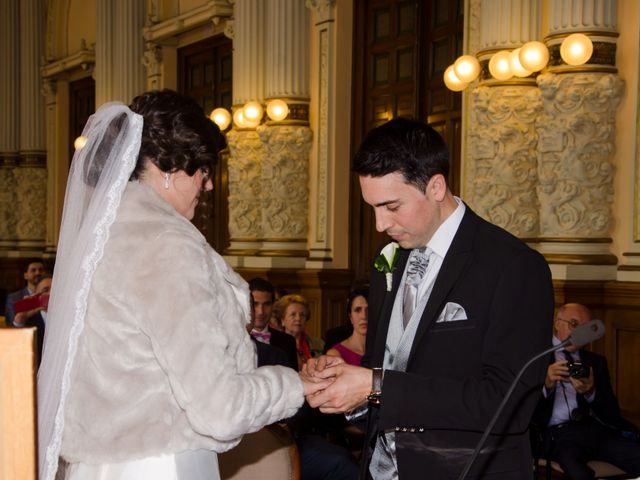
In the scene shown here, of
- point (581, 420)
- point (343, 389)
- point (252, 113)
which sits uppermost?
point (252, 113)

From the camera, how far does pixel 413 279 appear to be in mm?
2793

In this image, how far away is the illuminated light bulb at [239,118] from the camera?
439 inches

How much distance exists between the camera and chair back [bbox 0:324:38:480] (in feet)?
6.02

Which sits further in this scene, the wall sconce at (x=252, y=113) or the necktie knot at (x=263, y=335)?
the wall sconce at (x=252, y=113)

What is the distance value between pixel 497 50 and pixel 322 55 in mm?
3489

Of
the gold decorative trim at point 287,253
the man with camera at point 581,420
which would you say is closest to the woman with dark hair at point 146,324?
the man with camera at point 581,420

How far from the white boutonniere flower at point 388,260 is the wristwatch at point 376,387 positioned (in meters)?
0.39

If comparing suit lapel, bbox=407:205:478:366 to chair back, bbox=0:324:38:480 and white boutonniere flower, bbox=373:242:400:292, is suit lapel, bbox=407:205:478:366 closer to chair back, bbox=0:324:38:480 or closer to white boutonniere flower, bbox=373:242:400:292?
white boutonniere flower, bbox=373:242:400:292

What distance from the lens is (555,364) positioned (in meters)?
5.46

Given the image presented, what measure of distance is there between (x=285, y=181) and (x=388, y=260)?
8005 mm

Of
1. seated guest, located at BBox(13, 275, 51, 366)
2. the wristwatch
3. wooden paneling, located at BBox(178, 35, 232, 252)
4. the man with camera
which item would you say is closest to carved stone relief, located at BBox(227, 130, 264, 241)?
wooden paneling, located at BBox(178, 35, 232, 252)

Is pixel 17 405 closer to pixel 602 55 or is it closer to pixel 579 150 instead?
pixel 579 150

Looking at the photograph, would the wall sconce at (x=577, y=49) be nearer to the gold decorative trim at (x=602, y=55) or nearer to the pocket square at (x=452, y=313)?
the gold decorative trim at (x=602, y=55)

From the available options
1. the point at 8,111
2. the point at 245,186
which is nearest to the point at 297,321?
the point at 245,186
